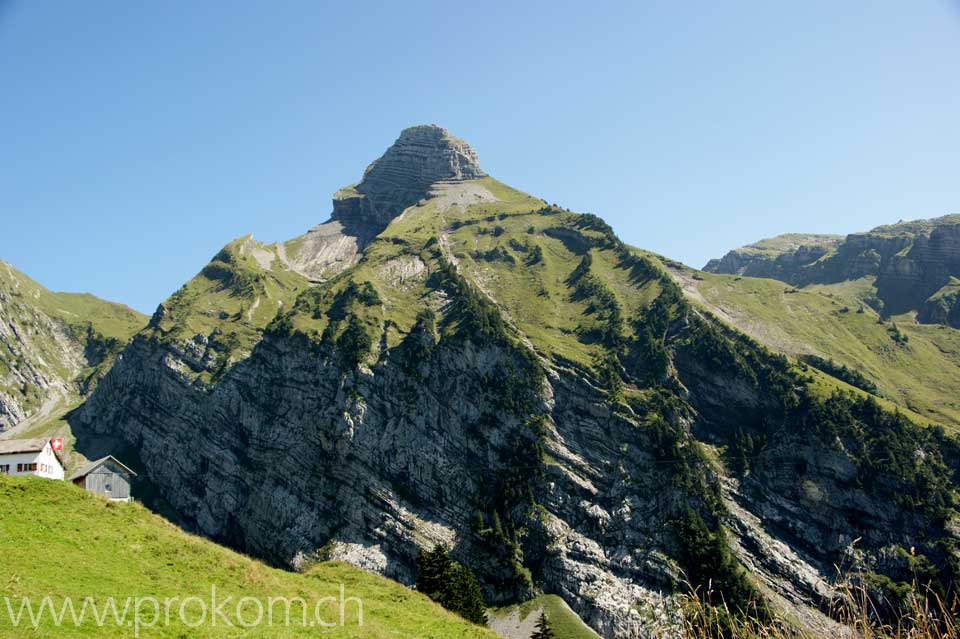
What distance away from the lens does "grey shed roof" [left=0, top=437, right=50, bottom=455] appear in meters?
74.8

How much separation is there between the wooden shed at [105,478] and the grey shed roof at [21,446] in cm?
832

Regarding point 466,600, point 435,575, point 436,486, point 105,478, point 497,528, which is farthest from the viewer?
point 436,486

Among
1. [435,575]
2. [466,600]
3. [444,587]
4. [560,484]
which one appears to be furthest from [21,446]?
[560,484]

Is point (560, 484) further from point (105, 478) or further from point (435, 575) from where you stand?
point (105, 478)

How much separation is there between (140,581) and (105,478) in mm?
51801

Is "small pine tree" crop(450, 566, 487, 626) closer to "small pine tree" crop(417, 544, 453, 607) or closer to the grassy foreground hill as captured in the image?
"small pine tree" crop(417, 544, 453, 607)

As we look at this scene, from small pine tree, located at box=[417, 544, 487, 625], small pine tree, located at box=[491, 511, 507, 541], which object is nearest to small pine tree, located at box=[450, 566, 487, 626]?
small pine tree, located at box=[417, 544, 487, 625]

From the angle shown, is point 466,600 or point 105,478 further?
point 105,478

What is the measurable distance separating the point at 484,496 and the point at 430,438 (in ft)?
76.2

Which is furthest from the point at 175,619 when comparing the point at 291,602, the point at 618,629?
the point at 618,629

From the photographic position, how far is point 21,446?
7612cm

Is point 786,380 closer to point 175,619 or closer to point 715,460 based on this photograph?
point 715,460

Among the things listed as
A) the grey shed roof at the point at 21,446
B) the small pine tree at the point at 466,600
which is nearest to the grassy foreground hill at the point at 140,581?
the small pine tree at the point at 466,600

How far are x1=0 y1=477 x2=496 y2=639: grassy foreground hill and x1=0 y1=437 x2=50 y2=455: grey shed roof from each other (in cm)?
2397
